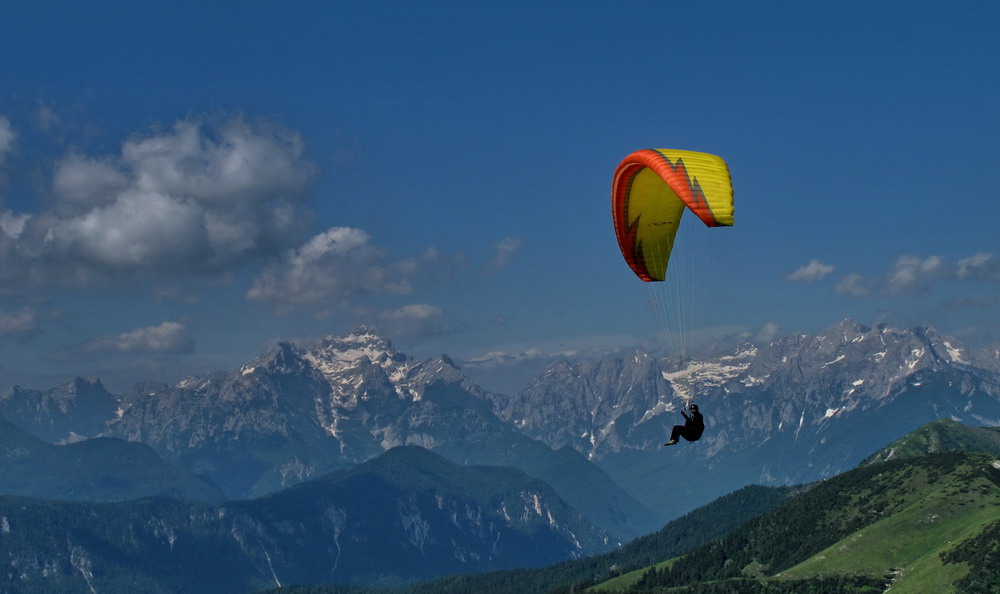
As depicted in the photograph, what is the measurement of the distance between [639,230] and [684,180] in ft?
51.8

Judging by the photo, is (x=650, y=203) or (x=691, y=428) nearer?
(x=691, y=428)

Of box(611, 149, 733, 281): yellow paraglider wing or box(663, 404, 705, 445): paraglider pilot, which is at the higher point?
box(611, 149, 733, 281): yellow paraglider wing

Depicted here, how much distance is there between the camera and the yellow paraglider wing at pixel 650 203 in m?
74.9

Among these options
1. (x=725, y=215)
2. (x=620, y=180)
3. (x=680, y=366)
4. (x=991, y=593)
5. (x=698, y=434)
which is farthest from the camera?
(x=991, y=593)

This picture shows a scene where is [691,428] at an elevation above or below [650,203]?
below

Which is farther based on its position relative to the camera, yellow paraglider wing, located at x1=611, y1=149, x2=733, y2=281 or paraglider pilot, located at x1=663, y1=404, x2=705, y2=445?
yellow paraglider wing, located at x1=611, y1=149, x2=733, y2=281

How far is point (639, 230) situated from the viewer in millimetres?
87500

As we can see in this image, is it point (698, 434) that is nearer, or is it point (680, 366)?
point (698, 434)

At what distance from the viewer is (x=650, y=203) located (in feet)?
282

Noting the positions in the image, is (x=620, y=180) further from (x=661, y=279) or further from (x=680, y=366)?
(x=680, y=366)

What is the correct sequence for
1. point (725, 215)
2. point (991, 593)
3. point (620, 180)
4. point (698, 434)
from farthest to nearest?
point (991, 593), point (620, 180), point (698, 434), point (725, 215)

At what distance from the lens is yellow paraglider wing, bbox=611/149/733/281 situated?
246 ft

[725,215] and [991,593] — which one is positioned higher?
[725,215]

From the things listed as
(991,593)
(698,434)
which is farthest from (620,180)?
(991,593)
